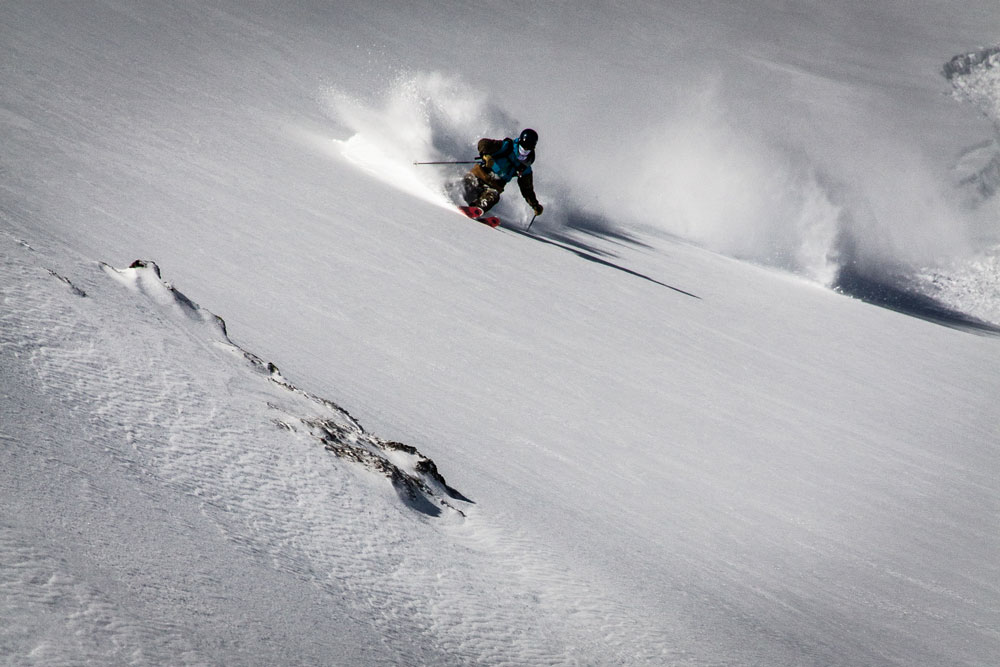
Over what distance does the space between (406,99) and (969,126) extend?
4449cm

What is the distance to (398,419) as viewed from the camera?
11.0 ft

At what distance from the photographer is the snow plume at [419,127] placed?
12.0 metres

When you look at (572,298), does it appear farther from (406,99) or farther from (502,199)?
(406,99)

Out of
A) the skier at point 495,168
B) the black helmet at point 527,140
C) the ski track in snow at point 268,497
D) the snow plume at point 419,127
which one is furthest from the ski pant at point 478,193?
the ski track in snow at point 268,497

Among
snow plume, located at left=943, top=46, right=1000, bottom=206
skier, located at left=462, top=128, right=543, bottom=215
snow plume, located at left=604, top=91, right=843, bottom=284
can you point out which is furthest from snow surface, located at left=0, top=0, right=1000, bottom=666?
snow plume, located at left=943, top=46, right=1000, bottom=206

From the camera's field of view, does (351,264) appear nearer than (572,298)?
Yes

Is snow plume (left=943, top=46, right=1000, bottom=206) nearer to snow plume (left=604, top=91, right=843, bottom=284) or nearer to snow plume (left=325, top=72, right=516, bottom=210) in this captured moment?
snow plume (left=604, top=91, right=843, bottom=284)

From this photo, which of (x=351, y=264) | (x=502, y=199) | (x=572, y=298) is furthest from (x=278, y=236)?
(x=502, y=199)

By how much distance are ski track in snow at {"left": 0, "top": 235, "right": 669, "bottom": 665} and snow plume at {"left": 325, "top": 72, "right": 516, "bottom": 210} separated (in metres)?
9.21

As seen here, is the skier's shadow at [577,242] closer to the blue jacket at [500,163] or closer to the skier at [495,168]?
the skier at [495,168]

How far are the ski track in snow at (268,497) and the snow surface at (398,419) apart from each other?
0.4 inches

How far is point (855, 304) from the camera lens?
19.2m

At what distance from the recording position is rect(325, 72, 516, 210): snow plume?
39.3 ft

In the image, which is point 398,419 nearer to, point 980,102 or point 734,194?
point 734,194
